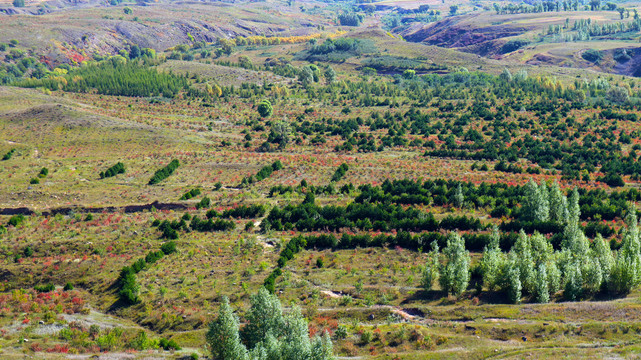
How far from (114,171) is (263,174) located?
25.5 metres

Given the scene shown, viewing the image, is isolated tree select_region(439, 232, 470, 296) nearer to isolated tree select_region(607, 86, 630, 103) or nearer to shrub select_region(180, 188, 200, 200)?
shrub select_region(180, 188, 200, 200)

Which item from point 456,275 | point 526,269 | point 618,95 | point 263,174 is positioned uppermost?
point 263,174

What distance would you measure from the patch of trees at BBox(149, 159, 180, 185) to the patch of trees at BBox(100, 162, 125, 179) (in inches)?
267

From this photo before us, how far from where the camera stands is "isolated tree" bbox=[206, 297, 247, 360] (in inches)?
1476

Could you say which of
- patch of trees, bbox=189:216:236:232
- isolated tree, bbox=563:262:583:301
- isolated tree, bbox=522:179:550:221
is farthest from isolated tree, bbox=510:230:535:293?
patch of trees, bbox=189:216:236:232

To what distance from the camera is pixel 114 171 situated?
295ft

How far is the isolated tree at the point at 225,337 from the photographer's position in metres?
37.5

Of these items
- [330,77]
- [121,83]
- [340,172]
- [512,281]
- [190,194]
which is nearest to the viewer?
[512,281]

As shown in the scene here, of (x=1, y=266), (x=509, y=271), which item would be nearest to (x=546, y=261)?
(x=509, y=271)

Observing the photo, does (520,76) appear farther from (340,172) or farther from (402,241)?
(402,241)

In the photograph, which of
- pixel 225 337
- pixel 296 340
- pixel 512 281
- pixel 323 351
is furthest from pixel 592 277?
pixel 225 337

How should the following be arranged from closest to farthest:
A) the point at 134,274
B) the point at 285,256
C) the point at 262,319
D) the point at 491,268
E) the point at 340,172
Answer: the point at 262,319
the point at 491,268
the point at 134,274
the point at 285,256
the point at 340,172

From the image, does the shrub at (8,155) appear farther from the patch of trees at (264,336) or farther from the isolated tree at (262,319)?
the isolated tree at (262,319)

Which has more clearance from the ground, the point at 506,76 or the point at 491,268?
the point at 506,76
